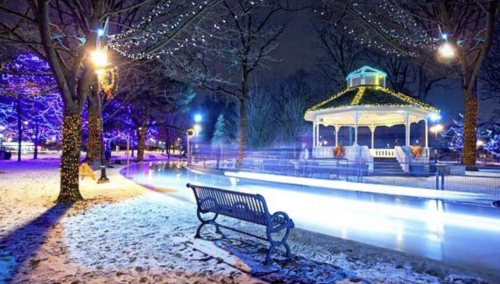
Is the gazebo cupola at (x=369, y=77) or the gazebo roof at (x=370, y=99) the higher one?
the gazebo cupola at (x=369, y=77)

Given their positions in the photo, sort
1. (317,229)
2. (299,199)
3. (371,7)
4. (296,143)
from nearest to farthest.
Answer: (317,229)
(299,199)
(371,7)
(296,143)

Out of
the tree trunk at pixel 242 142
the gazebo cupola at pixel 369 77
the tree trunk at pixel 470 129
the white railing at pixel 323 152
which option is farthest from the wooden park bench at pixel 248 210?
the gazebo cupola at pixel 369 77

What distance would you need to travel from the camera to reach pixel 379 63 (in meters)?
42.8

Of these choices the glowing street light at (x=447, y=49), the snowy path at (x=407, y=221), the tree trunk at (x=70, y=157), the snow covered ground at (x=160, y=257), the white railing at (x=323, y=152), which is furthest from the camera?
the white railing at (x=323, y=152)

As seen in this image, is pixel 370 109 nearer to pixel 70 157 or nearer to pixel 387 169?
pixel 387 169

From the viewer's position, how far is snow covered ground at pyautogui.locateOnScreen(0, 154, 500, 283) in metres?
4.86

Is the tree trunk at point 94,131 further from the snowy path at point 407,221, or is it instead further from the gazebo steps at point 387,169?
the gazebo steps at point 387,169

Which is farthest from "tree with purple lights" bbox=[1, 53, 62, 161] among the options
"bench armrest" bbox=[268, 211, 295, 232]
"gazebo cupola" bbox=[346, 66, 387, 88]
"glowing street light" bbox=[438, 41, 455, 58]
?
"bench armrest" bbox=[268, 211, 295, 232]

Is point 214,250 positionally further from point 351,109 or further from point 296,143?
point 296,143

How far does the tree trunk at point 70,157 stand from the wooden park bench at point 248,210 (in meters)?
5.59

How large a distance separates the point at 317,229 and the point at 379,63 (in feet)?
127

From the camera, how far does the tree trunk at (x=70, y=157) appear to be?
11047 millimetres

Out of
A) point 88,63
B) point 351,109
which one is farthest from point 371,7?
point 88,63

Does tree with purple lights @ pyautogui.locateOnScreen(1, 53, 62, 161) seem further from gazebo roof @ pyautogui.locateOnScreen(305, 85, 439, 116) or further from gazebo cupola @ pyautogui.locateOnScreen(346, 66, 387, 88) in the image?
gazebo cupola @ pyautogui.locateOnScreen(346, 66, 387, 88)
